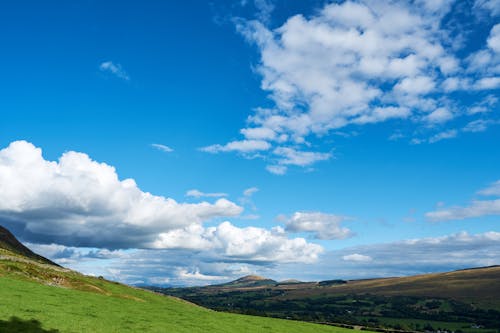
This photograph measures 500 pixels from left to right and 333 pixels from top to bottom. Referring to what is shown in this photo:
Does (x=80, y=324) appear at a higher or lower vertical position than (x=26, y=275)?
lower

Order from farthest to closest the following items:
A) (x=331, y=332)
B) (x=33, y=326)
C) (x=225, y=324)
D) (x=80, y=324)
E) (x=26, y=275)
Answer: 1. (x=26, y=275)
2. (x=331, y=332)
3. (x=225, y=324)
4. (x=80, y=324)
5. (x=33, y=326)

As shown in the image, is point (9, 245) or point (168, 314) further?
point (9, 245)

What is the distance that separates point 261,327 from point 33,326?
20224mm

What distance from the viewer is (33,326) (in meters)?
25.9

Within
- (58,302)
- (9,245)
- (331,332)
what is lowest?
(331,332)

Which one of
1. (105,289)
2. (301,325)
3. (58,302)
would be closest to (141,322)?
(58,302)

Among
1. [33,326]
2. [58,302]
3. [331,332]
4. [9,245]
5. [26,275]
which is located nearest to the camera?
[33,326]

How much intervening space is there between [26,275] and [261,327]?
37926mm

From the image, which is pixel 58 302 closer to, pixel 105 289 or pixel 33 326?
pixel 33 326

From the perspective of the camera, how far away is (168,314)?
122 ft

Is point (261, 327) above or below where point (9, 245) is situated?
below

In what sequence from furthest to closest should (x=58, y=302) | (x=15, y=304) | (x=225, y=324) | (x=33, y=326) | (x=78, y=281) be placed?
(x=78, y=281), (x=225, y=324), (x=58, y=302), (x=15, y=304), (x=33, y=326)

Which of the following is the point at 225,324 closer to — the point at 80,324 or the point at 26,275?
the point at 80,324

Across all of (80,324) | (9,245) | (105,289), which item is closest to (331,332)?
(80,324)
